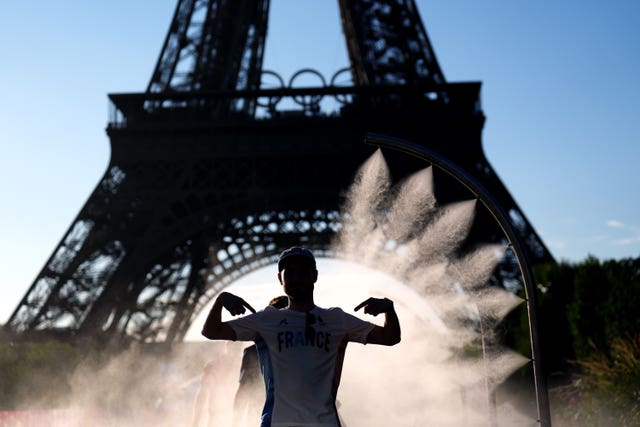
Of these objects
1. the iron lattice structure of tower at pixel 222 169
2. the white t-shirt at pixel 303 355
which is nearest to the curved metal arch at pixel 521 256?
the white t-shirt at pixel 303 355

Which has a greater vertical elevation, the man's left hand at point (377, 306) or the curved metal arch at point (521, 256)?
the curved metal arch at point (521, 256)

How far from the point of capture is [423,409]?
1437 cm

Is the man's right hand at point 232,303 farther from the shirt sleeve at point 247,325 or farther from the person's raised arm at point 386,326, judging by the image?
the person's raised arm at point 386,326

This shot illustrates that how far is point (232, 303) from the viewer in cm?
423

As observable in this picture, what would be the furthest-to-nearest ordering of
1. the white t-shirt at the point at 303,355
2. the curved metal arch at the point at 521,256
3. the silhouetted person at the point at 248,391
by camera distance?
the curved metal arch at the point at 521,256
the silhouetted person at the point at 248,391
the white t-shirt at the point at 303,355

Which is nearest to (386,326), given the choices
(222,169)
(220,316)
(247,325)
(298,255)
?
(298,255)

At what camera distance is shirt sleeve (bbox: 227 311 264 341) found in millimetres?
4266

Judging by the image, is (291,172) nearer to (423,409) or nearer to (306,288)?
(423,409)

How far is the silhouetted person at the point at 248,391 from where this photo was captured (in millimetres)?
5984

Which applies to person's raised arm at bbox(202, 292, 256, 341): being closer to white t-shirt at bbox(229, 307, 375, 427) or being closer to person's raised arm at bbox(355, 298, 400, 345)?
white t-shirt at bbox(229, 307, 375, 427)

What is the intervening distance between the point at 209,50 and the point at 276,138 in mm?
6094

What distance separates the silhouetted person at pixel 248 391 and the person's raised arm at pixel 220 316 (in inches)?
63.0

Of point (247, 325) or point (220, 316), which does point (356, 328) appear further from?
point (220, 316)

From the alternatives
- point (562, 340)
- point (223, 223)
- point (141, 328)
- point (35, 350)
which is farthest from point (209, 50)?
point (562, 340)
